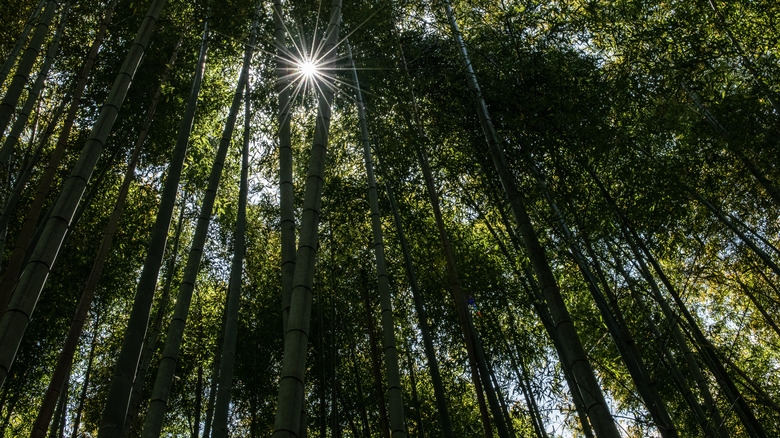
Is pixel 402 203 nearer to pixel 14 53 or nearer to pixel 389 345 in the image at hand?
pixel 389 345

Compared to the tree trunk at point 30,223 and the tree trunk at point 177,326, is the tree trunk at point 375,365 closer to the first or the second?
the tree trunk at point 177,326

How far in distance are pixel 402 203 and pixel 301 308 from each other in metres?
4.33

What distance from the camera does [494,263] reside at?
6.00m

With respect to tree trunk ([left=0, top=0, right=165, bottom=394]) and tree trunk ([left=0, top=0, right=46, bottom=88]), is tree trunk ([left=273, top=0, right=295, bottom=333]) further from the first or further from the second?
tree trunk ([left=0, top=0, right=46, bottom=88])

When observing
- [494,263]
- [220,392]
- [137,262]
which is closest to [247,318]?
[137,262]

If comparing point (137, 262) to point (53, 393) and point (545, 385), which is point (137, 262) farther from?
point (545, 385)

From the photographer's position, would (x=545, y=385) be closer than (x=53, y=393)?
No

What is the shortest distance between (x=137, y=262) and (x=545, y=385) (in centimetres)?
531

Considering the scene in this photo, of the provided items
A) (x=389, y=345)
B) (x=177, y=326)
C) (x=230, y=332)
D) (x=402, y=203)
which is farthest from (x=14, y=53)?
(x=402, y=203)

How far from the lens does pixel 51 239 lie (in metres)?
1.96

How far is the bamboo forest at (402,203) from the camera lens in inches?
113

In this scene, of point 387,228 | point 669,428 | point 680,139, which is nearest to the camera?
point 669,428

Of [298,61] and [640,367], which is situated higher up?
[298,61]

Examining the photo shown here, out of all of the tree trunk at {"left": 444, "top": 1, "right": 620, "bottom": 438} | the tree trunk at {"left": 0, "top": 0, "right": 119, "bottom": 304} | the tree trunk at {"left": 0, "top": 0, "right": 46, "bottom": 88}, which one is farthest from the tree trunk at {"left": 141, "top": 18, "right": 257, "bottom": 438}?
the tree trunk at {"left": 444, "top": 1, "right": 620, "bottom": 438}
